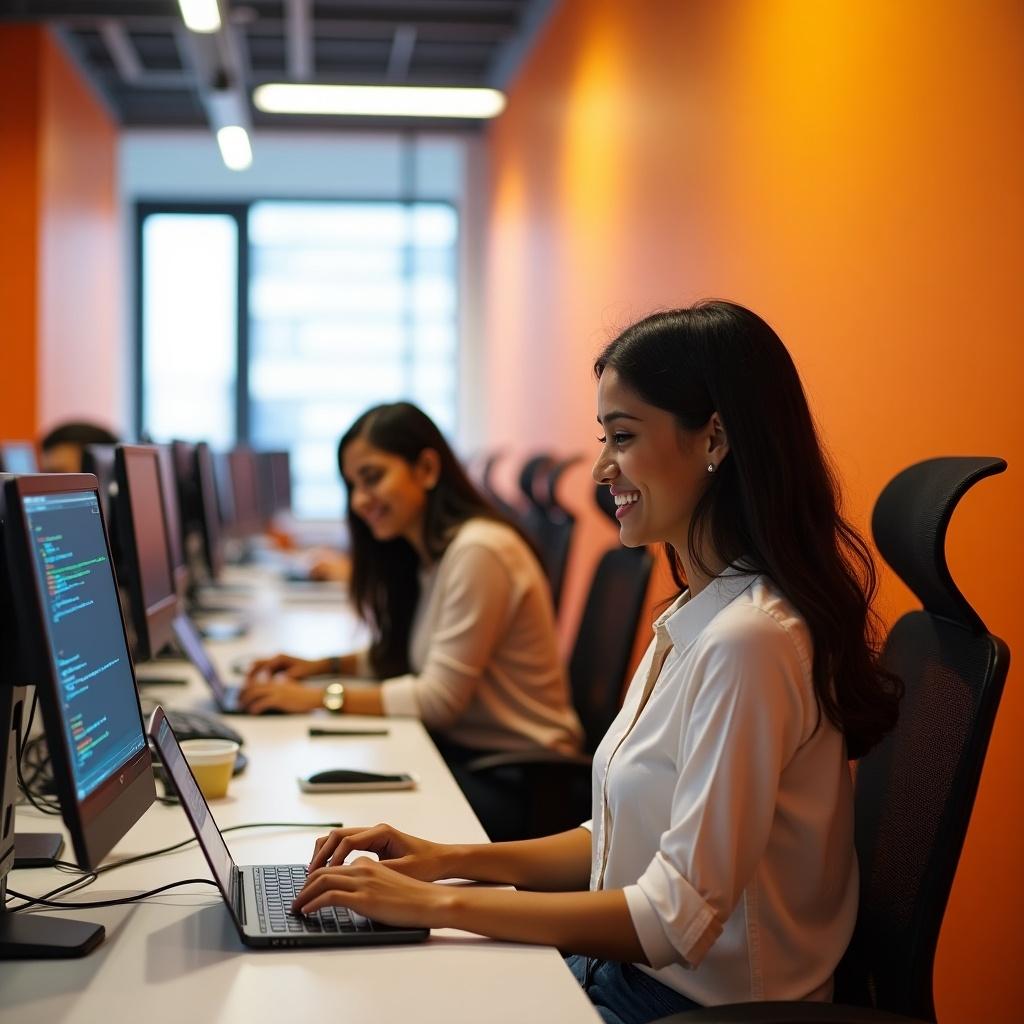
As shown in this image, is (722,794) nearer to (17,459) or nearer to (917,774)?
(917,774)

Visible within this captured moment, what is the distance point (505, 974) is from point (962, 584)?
1.06 m

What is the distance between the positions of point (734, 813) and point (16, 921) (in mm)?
734

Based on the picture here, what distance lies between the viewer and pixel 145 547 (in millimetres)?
2242

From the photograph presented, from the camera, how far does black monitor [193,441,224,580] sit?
3641mm

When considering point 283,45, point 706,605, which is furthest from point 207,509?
point 283,45

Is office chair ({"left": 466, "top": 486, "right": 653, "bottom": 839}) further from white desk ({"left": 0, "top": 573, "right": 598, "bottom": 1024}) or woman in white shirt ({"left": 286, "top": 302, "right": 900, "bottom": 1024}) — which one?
woman in white shirt ({"left": 286, "top": 302, "right": 900, "bottom": 1024})

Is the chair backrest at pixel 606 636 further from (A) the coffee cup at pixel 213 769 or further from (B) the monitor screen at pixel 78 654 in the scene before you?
(B) the monitor screen at pixel 78 654

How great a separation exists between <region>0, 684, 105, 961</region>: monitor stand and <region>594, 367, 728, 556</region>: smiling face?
2.20 ft

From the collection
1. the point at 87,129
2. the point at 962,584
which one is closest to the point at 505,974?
the point at 962,584

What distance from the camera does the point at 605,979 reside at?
143 cm

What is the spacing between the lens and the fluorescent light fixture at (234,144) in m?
5.61

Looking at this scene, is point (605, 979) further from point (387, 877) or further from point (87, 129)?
point (87, 129)

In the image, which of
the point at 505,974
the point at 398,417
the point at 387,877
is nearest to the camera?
the point at 505,974

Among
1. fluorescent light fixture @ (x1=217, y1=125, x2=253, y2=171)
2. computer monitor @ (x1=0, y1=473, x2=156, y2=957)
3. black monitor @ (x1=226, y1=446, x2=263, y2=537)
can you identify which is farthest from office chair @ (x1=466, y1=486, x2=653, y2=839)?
fluorescent light fixture @ (x1=217, y1=125, x2=253, y2=171)
